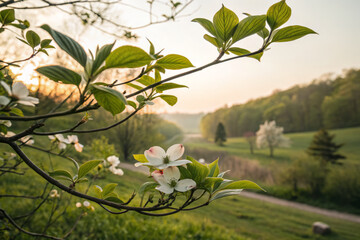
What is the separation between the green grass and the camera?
1283 cm

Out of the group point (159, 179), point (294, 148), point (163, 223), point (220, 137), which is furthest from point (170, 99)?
point (294, 148)

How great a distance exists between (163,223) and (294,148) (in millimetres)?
14920

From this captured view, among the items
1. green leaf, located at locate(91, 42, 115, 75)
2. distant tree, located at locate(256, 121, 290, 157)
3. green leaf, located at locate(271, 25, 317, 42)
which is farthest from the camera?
distant tree, located at locate(256, 121, 290, 157)

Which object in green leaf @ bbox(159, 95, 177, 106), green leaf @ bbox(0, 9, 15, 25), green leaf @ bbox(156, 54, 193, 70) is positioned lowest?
green leaf @ bbox(159, 95, 177, 106)

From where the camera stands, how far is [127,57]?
0.74 feet

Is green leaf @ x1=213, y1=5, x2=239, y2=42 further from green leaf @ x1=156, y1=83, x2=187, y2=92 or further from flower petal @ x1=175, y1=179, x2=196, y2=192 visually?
flower petal @ x1=175, y1=179, x2=196, y2=192

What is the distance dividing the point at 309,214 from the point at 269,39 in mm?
7779

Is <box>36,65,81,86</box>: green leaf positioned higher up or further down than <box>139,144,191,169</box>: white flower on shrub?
higher up

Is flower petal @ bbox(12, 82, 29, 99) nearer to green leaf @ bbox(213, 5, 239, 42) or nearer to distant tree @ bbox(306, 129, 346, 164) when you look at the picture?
green leaf @ bbox(213, 5, 239, 42)

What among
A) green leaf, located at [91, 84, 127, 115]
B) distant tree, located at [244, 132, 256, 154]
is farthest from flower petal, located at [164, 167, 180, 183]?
distant tree, located at [244, 132, 256, 154]

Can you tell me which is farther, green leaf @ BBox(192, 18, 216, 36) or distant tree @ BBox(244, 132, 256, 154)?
distant tree @ BBox(244, 132, 256, 154)

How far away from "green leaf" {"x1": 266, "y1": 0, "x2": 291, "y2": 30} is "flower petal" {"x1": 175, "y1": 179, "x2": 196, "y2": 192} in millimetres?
247

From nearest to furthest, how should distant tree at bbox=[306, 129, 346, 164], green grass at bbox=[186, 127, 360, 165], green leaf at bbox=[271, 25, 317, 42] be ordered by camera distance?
green leaf at bbox=[271, 25, 317, 42]
distant tree at bbox=[306, 129, 346, 164]
green grass at bbox=[186, 127, 360, 165]

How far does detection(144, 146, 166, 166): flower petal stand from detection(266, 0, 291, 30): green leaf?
240mm
